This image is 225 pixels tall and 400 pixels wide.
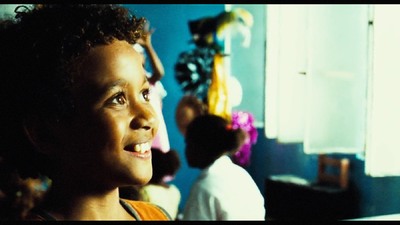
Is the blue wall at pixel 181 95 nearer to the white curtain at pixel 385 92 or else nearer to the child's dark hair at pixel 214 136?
the child's dark hair at pixel 214 136

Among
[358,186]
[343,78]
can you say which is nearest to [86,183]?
[343,78]

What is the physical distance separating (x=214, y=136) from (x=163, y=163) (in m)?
0.53

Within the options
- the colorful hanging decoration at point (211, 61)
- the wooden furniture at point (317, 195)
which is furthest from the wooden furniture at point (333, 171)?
the colorful hanging decoration at point (211, 61)

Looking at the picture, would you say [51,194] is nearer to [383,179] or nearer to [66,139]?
[66,139]

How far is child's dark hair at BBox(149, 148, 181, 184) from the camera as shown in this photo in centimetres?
200

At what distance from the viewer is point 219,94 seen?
2809 millimetres

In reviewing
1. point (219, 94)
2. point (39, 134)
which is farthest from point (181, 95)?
point (39, 134)

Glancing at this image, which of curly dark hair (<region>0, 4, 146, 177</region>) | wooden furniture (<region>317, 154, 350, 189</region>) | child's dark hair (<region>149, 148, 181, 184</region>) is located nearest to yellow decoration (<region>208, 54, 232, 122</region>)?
child's dark hair (<region>149, 148, 181, 184</region>)

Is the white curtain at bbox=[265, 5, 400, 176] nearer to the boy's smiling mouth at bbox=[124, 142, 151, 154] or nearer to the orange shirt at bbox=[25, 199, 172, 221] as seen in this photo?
the orange shirt at bbox=[25, 199, 172, 221]

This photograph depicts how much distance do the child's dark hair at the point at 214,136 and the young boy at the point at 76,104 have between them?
825 mm

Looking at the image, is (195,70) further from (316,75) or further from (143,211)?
(143,211)

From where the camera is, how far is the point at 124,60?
0.69 metres

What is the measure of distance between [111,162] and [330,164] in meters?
3.45

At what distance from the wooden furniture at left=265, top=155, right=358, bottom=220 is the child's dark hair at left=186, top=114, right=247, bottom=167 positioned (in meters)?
2.24
